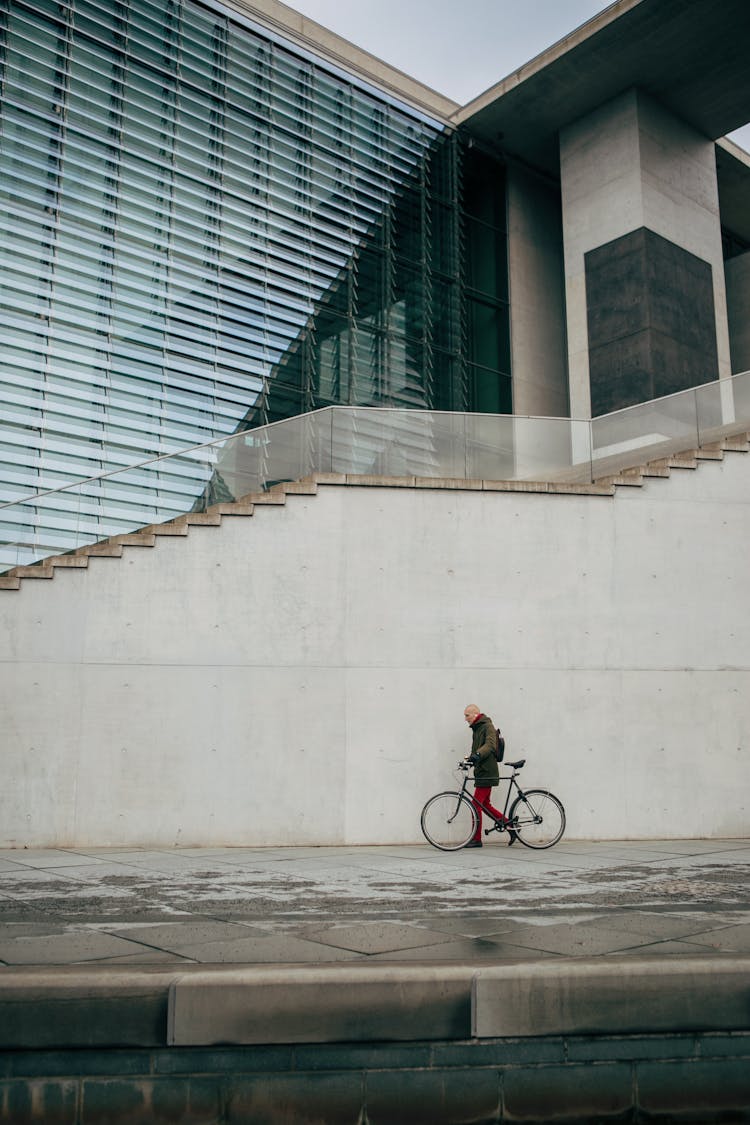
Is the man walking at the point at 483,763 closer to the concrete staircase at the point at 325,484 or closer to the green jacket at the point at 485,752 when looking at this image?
the green jacket at the point at 485,752

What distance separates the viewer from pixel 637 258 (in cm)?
2392

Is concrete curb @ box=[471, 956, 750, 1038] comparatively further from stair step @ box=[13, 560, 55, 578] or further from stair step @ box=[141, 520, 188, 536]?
stair step @ box=[13, 560, 55, 578]

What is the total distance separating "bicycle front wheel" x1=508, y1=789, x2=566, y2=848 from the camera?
12086mm

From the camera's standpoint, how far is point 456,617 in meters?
13.5

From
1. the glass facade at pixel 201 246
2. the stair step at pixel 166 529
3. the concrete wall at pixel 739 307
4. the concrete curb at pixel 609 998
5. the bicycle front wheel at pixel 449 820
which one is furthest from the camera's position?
the concrete wall at pixel 739 307

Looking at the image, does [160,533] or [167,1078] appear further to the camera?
[160,533]

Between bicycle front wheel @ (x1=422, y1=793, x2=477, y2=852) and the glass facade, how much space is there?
5.60 metres

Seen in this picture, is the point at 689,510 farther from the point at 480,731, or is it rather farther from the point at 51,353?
the point at 51,353

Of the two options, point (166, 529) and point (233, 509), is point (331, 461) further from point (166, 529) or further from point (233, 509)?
point (166, 529)

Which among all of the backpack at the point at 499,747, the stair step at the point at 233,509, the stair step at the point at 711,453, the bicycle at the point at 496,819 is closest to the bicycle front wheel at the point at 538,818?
the bicycle at the point at 496,819

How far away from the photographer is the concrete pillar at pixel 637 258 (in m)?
23.6

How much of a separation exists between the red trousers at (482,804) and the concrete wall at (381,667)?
973 millimetres

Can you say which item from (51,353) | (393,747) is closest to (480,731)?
(393,747)

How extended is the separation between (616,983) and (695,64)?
24.9 metres
